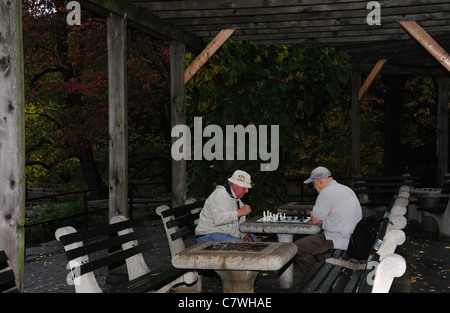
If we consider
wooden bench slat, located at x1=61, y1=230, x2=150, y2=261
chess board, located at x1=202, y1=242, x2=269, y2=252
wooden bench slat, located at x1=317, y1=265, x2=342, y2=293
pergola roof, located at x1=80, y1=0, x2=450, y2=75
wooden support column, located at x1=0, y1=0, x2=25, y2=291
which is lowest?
wooden bench slat, located at x1=317, y1=265, x2=342, y2=293

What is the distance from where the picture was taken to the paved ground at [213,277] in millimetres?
7246

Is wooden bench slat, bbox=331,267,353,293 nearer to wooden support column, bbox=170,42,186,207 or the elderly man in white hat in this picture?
the elderly man in white hat

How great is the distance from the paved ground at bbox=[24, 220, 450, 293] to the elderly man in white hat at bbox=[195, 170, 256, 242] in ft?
2.91

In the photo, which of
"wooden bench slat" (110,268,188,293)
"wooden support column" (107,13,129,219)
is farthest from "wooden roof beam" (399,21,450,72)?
"wooden bench slat" (110,268,188,293)

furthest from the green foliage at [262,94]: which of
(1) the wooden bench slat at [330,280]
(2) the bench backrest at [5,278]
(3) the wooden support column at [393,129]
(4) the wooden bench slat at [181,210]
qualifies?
(3) the wooden support column at [393,129]

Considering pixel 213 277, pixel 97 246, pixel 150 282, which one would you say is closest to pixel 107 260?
pixel 97 246

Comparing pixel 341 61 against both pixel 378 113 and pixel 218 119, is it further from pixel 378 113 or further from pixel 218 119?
pixel 378 113

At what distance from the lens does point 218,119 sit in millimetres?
10633

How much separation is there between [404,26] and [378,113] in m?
16.9

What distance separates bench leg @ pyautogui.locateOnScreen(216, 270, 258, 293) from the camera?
5281 millimetres

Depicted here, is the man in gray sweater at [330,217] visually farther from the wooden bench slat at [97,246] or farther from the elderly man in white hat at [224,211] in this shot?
the wooden bench slat at [97,246]

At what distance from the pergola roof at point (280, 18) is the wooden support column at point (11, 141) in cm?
199

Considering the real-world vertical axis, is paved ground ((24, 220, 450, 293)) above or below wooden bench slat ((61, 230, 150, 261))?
below
